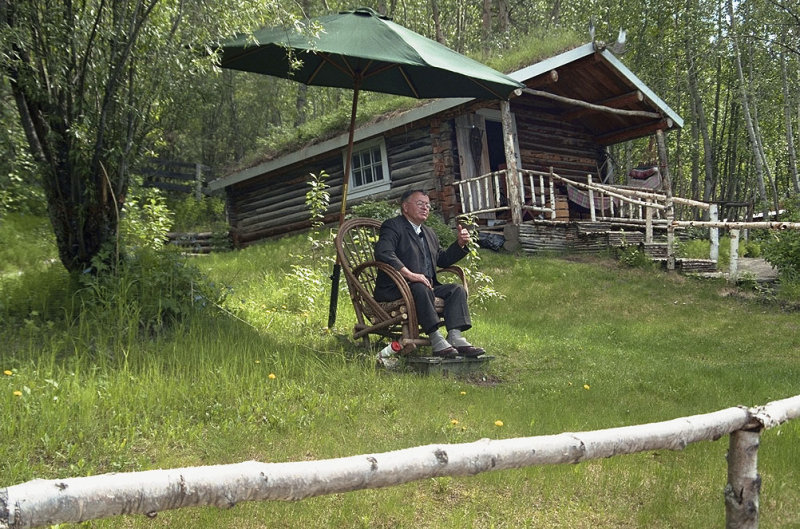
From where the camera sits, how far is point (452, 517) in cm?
263

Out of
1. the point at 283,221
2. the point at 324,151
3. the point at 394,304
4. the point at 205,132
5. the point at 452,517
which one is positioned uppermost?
the point at 205,132

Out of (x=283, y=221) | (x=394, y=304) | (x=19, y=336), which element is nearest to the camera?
(x=19, y=336)

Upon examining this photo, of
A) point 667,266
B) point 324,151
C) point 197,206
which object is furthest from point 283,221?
point 667,266

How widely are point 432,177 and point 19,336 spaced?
9.79 meters

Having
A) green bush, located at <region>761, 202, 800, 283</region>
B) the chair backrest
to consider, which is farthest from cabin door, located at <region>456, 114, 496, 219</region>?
the chair backrest

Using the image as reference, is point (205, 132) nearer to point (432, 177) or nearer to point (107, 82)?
point (432, 177)

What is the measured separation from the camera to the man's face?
516 cm

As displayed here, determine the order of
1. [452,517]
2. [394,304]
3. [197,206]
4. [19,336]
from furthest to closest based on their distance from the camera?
[197,206], [394,304], [19,336], [452,517]

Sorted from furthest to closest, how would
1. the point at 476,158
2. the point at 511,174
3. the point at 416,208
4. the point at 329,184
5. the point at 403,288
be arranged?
the point at 329,184 < the point at 476,158 < the point at 511,174 < the point at 416,208 < the point at 403,288

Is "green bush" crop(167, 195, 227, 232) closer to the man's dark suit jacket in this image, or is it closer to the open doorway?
the open doorway

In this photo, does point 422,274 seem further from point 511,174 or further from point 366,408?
point 511,174

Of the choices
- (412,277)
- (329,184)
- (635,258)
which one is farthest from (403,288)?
(329,184)

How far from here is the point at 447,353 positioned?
16.1ft

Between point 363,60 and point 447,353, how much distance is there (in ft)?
9.90
